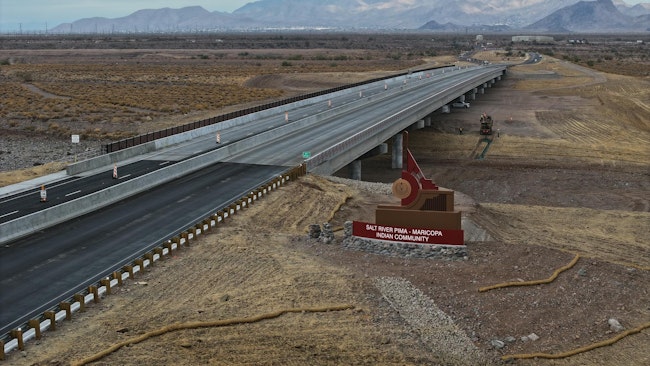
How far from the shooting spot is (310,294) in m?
24.6

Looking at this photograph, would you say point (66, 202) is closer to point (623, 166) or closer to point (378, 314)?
point (378, 314)

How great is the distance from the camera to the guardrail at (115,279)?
66.0 ft

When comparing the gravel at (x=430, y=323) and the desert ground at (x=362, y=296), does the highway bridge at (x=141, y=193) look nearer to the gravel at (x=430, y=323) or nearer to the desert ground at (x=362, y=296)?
the desert ground at (x=362, y=296)

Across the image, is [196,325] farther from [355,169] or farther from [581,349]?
[355,169]

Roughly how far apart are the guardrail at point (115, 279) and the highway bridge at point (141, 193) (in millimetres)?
313

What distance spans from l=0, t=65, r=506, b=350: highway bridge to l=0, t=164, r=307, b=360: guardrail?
313 mm

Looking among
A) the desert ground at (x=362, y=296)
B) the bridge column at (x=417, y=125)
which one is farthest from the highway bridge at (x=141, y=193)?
the desert ground at (x=362, y=296)

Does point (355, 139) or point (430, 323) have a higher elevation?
point (355, 139)

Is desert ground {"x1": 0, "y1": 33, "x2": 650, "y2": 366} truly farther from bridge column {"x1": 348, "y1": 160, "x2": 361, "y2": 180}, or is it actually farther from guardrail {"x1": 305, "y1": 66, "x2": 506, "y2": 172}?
bridge column {"x1": 348, "y1": 160, "x2": 361, "y2": 180}

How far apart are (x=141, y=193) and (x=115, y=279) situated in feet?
46.2

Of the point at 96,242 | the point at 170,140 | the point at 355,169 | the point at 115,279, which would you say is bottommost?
the point at 355,169

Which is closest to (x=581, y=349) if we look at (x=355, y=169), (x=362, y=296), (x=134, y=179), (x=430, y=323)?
(x=430, y=323)

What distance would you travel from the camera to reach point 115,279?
2484cm

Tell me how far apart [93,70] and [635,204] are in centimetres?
11828
